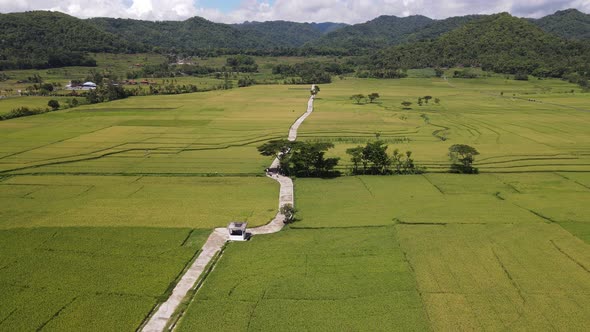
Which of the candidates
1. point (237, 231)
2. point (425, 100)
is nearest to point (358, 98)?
point (425, 100)

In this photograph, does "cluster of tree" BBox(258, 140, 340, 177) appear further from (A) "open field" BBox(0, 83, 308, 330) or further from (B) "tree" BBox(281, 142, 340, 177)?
(A) "open field" BBox(0, 83, 308, 330)

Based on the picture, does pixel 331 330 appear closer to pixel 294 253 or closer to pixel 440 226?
pixel 294 253

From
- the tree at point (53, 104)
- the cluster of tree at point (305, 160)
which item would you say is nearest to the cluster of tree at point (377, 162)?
the cluster of tree at point (305, 160)

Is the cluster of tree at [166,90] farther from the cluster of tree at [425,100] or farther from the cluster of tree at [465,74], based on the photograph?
the cluster of tree at [465,74]

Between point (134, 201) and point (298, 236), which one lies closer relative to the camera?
point (298, 236)

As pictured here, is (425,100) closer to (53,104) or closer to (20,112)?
(53,104)

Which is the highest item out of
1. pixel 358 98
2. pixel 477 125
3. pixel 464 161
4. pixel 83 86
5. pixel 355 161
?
pixel 83 86

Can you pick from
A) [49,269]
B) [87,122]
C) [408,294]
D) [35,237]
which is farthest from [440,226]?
[87,122]
